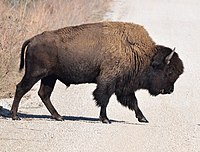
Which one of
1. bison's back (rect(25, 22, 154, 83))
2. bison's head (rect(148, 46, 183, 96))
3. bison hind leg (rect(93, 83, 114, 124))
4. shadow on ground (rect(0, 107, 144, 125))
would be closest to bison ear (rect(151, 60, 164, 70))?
bison's head (rect(148, 46, 183, 96))

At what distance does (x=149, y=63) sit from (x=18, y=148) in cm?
407

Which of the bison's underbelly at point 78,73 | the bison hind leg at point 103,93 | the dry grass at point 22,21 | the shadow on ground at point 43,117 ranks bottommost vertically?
the dry grass at point 22,21

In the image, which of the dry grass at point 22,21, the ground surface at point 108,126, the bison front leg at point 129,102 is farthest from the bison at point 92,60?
the dry grass at point 22,21

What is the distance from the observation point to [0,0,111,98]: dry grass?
50.5 feet

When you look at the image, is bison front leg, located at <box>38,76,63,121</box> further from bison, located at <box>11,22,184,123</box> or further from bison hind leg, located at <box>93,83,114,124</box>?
bison hind leg, located at <box>93,83,114,124</box>

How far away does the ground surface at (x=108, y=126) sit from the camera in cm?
1003

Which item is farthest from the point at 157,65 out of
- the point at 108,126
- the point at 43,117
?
the point at 43,117

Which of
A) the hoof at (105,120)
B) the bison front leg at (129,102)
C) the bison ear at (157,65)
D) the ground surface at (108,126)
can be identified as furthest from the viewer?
the bison ear at (157,65)

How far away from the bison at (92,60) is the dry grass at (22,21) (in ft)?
6.97

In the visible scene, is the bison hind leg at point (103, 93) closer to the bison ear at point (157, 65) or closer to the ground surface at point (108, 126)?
the ground surface at point (108, 126)

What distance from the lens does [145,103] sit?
14.4 metres

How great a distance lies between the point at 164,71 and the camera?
13086 mm

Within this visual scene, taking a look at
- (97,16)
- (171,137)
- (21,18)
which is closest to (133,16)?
(97,16)

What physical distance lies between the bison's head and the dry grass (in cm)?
314
